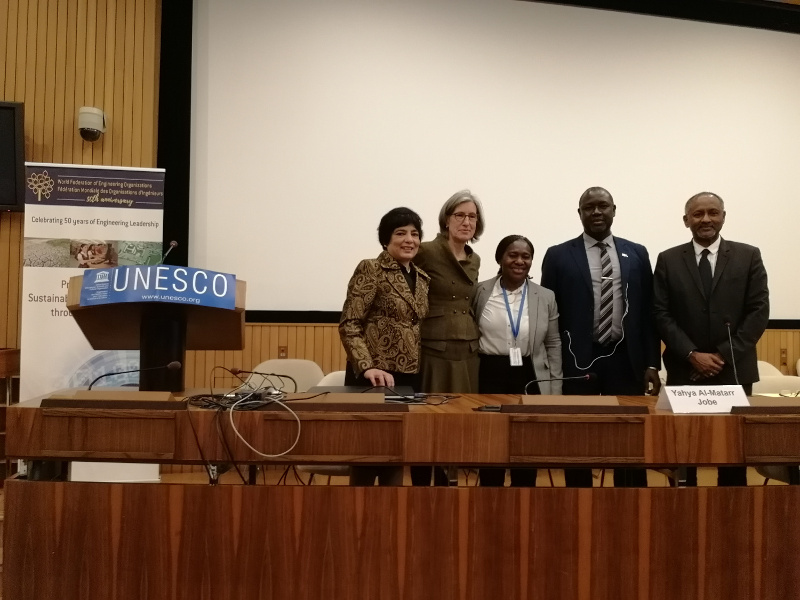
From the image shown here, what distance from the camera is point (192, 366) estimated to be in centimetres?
412

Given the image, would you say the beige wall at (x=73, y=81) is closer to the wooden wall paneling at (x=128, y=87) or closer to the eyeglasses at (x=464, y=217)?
the wooden wall paneling at (x=128, y=87)

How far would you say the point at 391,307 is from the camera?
2404 mm

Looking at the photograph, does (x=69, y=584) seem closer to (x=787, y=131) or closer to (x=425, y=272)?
(x=425, y=272)

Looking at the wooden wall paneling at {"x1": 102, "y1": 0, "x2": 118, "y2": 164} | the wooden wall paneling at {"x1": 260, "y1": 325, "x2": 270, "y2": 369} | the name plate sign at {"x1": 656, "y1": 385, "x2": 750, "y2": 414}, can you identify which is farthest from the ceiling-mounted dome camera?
the name plate sign at {"x1": 656, "y1": 385, "x2": 750, "y2": 414}

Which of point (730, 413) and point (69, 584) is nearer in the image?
point (69, 584)

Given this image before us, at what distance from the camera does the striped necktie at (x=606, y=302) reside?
2686 millimetres

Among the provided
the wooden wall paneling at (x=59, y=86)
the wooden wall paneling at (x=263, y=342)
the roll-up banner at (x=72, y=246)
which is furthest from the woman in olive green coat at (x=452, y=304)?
the wooden wall paneling at (x=59, y=86)

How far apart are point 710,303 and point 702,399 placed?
1.20 m

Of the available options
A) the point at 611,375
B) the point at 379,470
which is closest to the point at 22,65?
the point at 379,470

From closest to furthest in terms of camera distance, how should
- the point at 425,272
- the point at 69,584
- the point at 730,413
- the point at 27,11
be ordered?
the point at 69,584
the point at 730,413
the point at 425,272
the point at 27,11

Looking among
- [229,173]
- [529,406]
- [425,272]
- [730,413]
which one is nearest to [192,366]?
[229,173]

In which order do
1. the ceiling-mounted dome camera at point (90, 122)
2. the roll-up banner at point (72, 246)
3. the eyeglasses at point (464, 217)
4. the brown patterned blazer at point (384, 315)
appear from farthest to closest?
the ceiling-mounted dome camera at point (90, 122) → the roll-up banner at point (72, 246) → the eyeglasses at point (464, 217) → the brown patterned blazer at point (384, 315)

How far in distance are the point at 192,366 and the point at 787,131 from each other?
4.59 meters

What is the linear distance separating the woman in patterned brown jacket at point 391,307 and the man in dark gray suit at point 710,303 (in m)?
1.09
